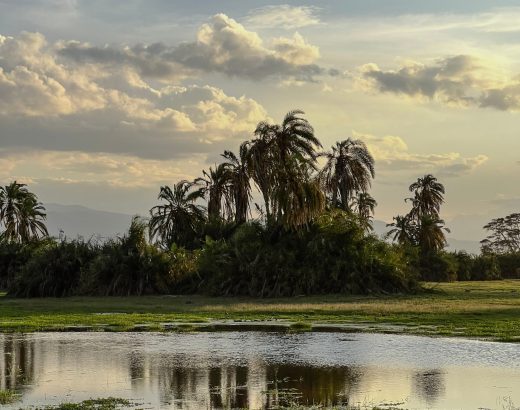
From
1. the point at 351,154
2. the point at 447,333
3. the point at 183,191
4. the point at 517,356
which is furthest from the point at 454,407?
the point at 183,191

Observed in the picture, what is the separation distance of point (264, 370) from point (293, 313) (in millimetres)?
18301

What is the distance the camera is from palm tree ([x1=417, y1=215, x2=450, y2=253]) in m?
88.2

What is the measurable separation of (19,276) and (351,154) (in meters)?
29.2

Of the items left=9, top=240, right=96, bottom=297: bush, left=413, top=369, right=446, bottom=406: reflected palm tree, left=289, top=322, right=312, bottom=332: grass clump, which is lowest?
left=413, top=369, right=446, bottom=406: reflected palm tree

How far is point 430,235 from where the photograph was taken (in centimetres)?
8881

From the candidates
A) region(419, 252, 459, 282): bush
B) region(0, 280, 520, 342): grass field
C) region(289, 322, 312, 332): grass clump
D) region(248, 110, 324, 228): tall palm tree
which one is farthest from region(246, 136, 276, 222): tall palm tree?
region(419, 252, 459, 282): bush

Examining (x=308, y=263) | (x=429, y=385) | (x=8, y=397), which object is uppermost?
(x=308, y=263)

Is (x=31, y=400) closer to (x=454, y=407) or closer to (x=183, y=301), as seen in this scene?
(x=454, y=407)

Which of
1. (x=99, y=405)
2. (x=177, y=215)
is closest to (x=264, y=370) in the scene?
(x=99, y=405)

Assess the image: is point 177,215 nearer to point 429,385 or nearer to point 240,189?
point 240,189

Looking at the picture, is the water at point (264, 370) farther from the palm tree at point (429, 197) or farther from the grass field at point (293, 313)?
the palm tree at point (429, 197)

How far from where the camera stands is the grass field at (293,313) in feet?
99.5

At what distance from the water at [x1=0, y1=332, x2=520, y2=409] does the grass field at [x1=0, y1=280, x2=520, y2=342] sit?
3.31 meters

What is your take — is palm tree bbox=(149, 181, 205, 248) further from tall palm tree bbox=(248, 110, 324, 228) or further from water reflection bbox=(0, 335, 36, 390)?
water reflection bbox=(0, 335, 36, 390)
